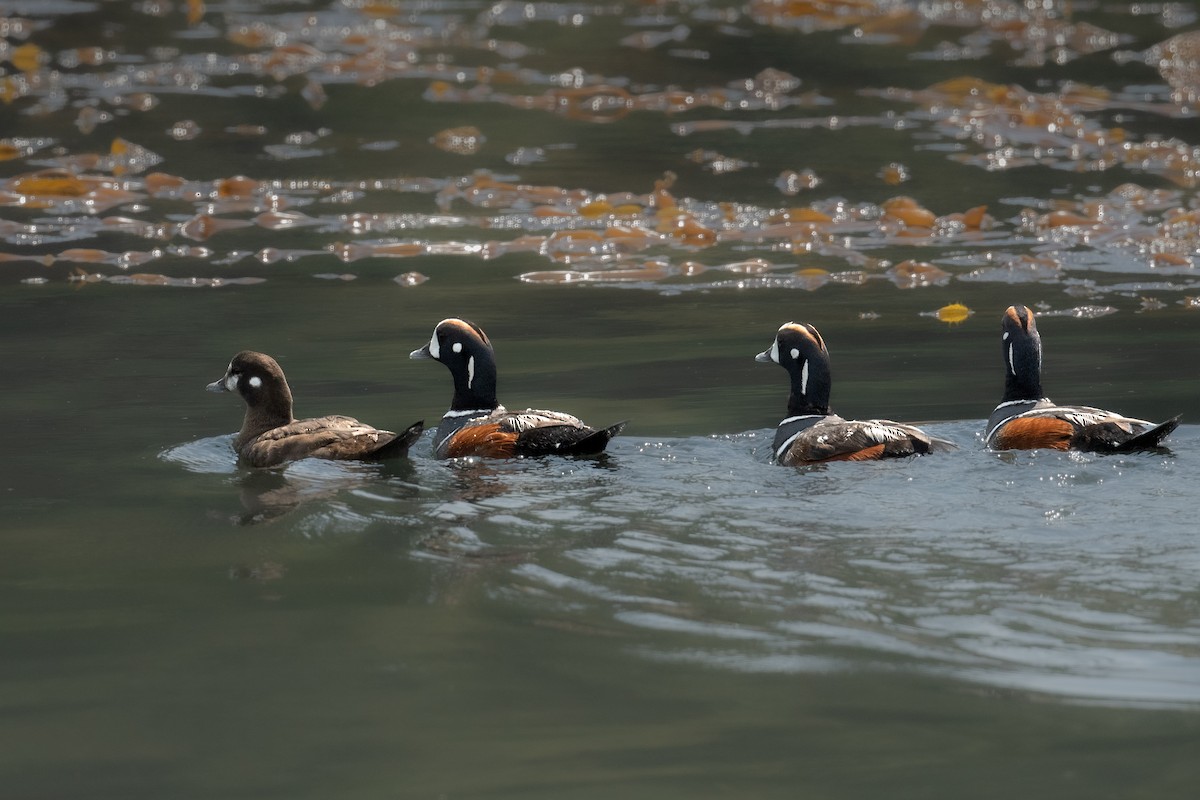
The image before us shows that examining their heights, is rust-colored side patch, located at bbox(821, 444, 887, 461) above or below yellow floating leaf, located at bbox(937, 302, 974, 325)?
below

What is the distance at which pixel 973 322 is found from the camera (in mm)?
12070

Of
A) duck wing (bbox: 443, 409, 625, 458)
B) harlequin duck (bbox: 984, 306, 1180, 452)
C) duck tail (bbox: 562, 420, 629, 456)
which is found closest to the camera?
harlequin duck (bbox: 984, 306, 1180, 452)

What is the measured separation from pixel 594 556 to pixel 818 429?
228cm

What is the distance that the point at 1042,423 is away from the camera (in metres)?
8.58

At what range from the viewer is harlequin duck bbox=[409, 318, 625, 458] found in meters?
8.73

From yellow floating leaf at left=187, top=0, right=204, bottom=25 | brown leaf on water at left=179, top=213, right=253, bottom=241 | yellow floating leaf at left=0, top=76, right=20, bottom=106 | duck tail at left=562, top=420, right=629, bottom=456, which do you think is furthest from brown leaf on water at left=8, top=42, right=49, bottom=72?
duck tail at left=562, top=420, right=629, bottom=456

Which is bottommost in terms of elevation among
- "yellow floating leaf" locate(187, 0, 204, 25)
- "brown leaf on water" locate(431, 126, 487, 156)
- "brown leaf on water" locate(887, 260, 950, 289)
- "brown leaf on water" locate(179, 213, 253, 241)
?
"brown leaf on water" locate(887, 260, 950, 289)

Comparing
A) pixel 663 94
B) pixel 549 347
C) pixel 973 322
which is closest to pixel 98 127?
pixel 663 94

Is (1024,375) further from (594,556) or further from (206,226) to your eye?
(206,226)

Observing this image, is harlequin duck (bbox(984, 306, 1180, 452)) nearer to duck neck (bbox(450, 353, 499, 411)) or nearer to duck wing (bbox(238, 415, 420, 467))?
duck neck (bbox(450, 353, 499, 411))

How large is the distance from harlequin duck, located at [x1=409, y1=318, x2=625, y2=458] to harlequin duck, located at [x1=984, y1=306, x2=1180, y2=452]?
2.05 meters

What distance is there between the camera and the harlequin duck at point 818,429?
8562 millimetres

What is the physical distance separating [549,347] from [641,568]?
4.92 metres

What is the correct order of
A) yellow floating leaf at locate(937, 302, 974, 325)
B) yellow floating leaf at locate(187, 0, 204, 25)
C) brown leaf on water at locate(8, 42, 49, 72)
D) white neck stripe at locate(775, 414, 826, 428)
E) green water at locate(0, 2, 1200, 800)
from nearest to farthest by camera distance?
green water at locate(0, 2, 1200, 800), white neck stripe at locate(775, 414, 826, 428), yellow floating leaf at locate(937, 302, 974, 325), brown leaf on water at locate(8, 42, 49, 72), yellow floating leaf at locate(187, 0, 204, 25)
